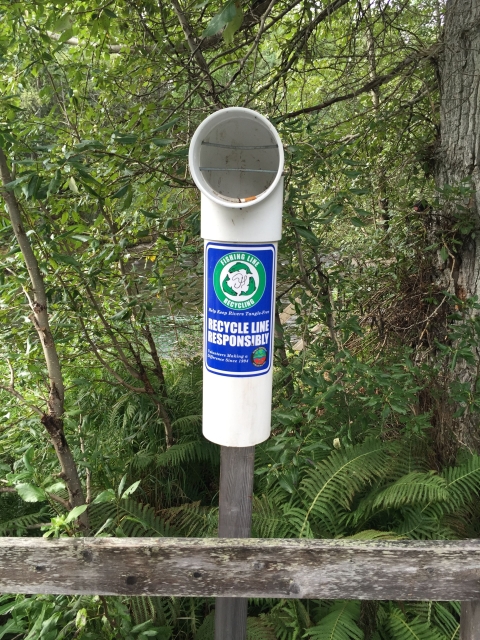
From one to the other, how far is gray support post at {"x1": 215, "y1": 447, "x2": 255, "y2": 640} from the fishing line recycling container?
0.33 feet

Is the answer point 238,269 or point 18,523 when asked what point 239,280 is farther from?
point 18,523

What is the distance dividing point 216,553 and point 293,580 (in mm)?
247

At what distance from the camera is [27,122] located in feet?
8.08

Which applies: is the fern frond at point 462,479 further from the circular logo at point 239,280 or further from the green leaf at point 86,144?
the green leaf at point 86,144

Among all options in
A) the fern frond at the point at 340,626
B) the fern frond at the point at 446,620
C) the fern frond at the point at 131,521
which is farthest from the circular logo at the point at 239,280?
the fern frond at the point at 446,620

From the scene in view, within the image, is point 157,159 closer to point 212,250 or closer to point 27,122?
point 27,122

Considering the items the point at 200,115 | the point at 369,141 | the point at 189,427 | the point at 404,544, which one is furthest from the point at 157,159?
the point at 369,141

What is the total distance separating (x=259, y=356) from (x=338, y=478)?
157cm

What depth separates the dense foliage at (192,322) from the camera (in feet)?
6.91

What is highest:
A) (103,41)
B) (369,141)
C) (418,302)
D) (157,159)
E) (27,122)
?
(103,41)

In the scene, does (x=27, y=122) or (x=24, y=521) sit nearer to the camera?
(x=27, y=122)

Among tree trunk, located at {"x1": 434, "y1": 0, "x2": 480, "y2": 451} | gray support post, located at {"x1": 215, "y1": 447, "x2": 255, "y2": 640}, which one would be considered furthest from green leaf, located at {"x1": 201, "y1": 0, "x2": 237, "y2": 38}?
tree trunk, located at {"x1": 434, "y1": 0, "x2": 480, "y2": 451}

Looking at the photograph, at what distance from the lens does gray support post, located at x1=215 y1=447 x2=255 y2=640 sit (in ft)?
5.43

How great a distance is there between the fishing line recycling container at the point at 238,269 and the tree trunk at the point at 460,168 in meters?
1.86
